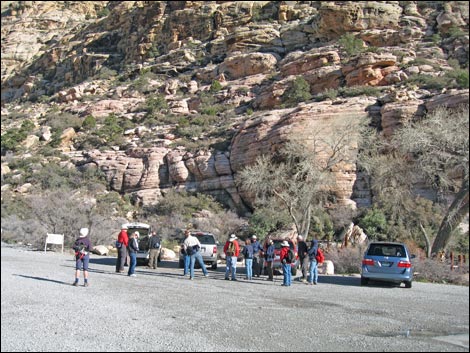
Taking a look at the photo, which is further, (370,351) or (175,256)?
→ (175,256)

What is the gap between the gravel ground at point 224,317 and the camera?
20.5ft

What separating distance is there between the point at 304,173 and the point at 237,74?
113ft

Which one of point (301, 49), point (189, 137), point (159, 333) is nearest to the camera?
point (159, 333)

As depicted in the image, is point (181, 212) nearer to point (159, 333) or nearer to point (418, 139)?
point (418, 139)

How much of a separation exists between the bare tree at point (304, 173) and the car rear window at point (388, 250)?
7321 millimetres

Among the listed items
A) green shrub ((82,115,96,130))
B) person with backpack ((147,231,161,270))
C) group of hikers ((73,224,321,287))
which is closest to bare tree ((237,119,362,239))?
group of hikers ((73,224,321,287))

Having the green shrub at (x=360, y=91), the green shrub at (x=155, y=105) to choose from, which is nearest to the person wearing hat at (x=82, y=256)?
the green shrub at (x=360, y=91)

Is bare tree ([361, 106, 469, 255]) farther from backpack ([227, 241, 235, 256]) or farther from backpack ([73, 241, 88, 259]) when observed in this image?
backpack ([73, 241, 88, 259])

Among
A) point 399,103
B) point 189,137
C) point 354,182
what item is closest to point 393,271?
point 354,182

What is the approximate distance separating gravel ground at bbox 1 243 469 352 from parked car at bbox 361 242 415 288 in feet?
2.09

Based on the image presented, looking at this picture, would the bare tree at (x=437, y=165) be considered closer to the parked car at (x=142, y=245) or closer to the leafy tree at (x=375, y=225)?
the leafy tree at (x=375, y=225)

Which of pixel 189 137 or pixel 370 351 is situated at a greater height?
pixel 189 137

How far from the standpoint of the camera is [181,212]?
3434cm

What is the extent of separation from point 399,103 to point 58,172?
28722mm
